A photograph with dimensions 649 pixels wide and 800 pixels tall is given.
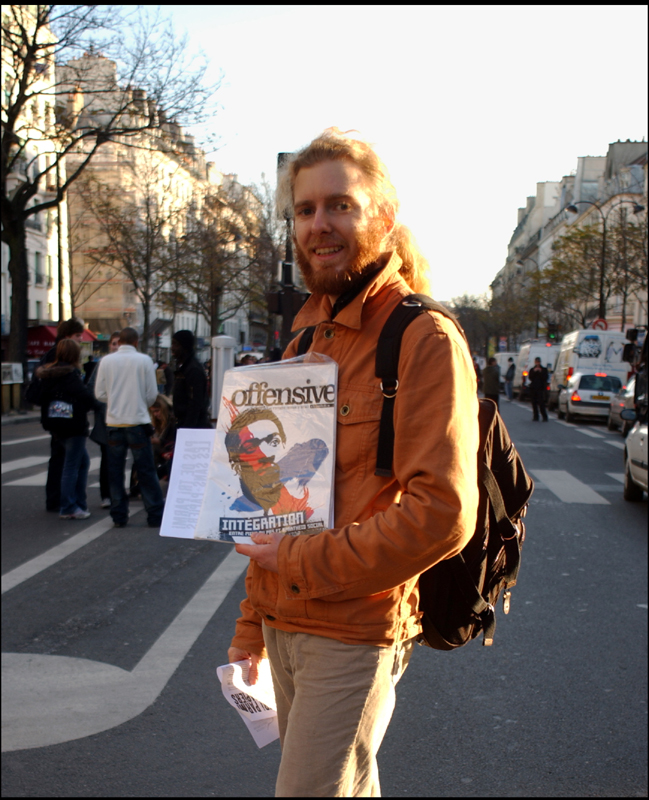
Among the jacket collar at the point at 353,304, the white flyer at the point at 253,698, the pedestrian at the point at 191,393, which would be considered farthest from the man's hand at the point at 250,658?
the pedestrian at the point at 191,393

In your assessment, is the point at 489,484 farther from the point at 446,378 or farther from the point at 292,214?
the point at 292,214

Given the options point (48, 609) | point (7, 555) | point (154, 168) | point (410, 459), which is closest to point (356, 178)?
point (410, 459)

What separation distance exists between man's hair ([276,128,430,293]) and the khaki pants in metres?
0.81

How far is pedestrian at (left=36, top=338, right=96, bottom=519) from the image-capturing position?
876 cm

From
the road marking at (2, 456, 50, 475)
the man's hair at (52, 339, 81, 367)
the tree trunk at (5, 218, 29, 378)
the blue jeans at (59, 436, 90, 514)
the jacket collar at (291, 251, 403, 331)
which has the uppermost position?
the tree trunk at (5, 218, 29, 378)

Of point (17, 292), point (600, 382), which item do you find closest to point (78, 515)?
point (17, 292)

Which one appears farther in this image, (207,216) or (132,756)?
(207,216)

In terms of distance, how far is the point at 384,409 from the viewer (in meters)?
1.65

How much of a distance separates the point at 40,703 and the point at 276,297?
26.4 feet

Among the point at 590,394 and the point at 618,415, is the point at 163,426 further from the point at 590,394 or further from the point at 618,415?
the point at 590,394

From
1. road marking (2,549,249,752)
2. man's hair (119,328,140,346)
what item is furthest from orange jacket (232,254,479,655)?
man's hair (119,328,140,346)

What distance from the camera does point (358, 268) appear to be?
5.84 feet

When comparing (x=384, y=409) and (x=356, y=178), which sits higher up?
(x=356, y=178)

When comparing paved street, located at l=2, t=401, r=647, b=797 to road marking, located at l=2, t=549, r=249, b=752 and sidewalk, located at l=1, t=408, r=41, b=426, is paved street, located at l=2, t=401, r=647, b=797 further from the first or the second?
sidewalk, located at l=1, t=408, r=41, b=426
